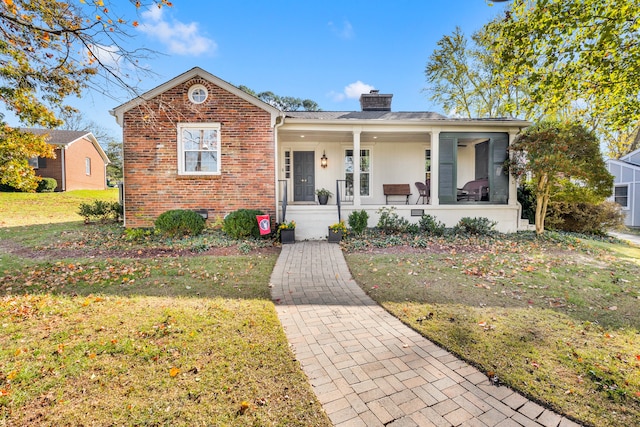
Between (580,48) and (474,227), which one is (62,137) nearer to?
(474,227)

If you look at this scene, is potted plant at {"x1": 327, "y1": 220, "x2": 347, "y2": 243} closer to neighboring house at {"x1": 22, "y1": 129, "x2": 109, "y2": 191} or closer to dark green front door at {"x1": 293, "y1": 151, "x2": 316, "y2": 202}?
dark green front door at {"x1": 293, "y1": 151, "x2": 316, "y2": 202}

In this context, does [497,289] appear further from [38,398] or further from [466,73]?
[466,73]

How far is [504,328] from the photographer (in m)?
3.32

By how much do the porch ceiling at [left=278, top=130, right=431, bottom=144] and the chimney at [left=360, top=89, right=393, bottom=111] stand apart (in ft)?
7.64

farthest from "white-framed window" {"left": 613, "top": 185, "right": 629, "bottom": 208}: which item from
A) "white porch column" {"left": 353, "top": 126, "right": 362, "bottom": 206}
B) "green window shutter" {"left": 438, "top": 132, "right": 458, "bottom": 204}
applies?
"white porch column" {"left": 353, "top": 126, "right": 362, "bottom": 206}

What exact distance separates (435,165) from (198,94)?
782 cm

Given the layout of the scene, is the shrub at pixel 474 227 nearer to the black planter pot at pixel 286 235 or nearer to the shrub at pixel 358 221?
the shrub at pixel 358 221

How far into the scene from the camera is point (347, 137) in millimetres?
11672

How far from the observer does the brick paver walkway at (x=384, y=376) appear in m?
2.04

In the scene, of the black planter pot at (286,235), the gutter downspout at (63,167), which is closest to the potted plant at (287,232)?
the black planter pot at (286,235)

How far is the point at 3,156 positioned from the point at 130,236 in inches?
120

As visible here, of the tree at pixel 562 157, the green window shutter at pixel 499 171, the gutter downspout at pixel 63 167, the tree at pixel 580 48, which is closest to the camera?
the tree at pixel 580 48

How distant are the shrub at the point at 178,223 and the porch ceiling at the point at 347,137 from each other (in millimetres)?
4307

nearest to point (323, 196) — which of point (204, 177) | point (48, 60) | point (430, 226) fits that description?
point (430, 226)
